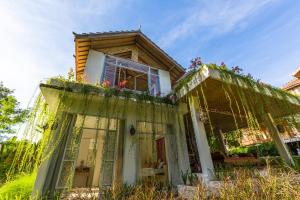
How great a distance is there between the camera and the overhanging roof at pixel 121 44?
21.0 ft

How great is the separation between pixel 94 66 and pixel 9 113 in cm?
1827

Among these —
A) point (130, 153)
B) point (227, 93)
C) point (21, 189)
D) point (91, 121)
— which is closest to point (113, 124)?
point (91, 121)

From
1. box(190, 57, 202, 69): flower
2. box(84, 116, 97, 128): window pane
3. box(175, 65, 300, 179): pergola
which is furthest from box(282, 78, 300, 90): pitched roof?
box(84, 116, 97, 128): window pane

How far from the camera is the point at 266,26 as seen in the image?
23.1 feet

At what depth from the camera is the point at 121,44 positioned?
7734 mm

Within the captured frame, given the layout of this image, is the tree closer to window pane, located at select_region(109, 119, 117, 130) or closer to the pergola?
window pane, located at select_region(109, 119, 117, 130)

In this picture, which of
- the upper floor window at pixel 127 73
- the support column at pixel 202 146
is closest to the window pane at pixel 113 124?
the upper floor window at pixel 127 73

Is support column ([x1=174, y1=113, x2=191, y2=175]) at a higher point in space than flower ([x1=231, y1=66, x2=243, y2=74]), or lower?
lower

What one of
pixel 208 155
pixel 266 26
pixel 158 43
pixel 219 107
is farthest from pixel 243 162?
pixel 158 43

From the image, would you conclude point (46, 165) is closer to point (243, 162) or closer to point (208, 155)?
point (208, 155)

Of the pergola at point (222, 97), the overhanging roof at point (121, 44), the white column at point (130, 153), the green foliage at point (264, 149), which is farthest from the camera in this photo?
the green foliage at point (264, 149)

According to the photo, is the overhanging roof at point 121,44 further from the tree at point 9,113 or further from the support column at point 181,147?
the tree at point 9,113

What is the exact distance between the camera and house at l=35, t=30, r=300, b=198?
4.33 metres

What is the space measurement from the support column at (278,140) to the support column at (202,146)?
11.9 feet
